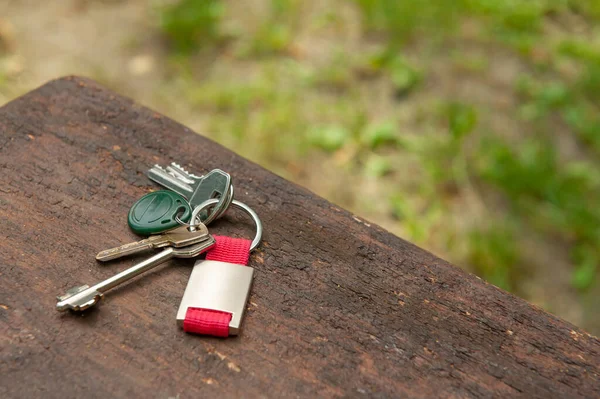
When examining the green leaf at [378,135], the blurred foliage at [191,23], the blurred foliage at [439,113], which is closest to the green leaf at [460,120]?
Answer: the blurred foliage at [439,113]

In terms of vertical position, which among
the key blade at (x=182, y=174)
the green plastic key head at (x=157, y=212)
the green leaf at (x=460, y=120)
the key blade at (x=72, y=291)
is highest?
the key blade at (x=182, y=174)

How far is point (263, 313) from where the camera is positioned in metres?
0.98

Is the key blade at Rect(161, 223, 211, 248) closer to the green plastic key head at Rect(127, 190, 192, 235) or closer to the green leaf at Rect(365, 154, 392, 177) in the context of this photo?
the green plastic key head at Rect(127, 190, 192, 235)

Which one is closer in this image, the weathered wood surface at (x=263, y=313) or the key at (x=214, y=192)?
the weathered wood surface at (x=263, y=313)

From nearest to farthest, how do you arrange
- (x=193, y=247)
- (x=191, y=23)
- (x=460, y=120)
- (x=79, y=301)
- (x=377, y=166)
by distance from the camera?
(x=79, y=301)
(x=193, y=247)
(x=377, y=166)
(x=460, y=120)
(x=191, y=23)

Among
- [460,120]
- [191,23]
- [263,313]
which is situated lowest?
[460,120]

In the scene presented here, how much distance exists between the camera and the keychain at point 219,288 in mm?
930

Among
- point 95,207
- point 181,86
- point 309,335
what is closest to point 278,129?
point 181,86

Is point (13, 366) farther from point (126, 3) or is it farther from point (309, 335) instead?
point (126, 3)

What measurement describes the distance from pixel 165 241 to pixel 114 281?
117mm

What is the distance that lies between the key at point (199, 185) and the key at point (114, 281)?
75 mm

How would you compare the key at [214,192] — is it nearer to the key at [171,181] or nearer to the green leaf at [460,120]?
the key at [171,181]

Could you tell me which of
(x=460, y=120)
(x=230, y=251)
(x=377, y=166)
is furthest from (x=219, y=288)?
(x=460, y=120)

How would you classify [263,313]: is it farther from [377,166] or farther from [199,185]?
[377,166]
